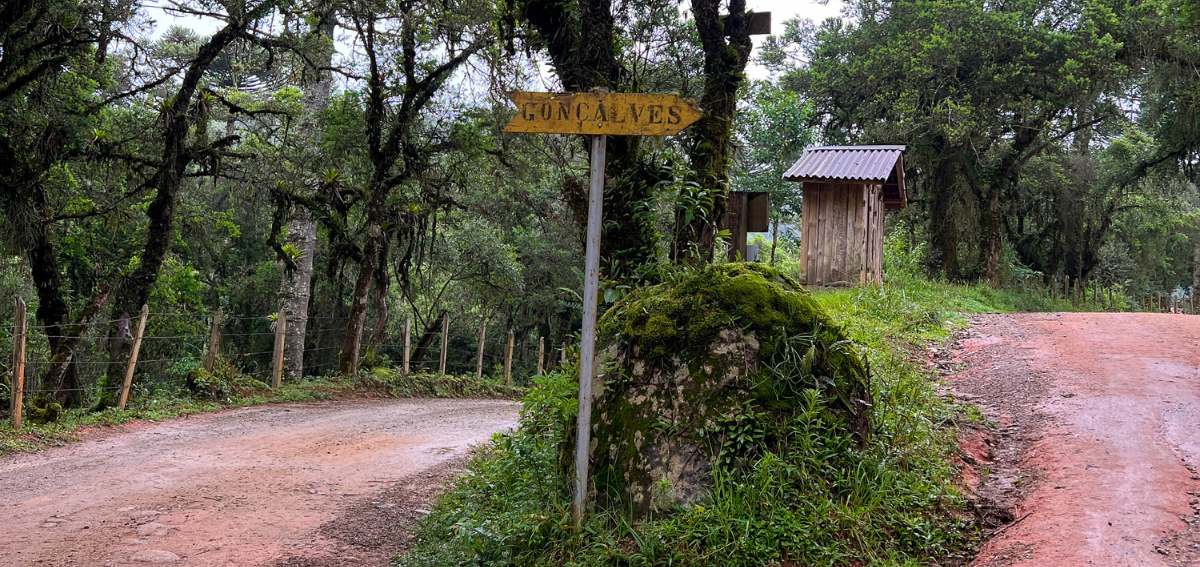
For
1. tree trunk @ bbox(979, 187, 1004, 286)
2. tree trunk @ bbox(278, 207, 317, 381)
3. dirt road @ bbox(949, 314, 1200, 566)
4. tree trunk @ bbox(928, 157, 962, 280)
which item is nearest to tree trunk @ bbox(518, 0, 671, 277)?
dirt road @ bbox(949, 314, 1200, 566)

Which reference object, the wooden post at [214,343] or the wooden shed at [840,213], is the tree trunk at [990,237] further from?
the wooden post at [214,343]

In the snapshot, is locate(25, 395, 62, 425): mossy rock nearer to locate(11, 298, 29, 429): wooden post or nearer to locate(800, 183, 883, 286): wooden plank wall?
locate(11, 298, 29, 429): wooden post

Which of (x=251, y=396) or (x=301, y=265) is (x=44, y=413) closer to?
(x=251, y=396)

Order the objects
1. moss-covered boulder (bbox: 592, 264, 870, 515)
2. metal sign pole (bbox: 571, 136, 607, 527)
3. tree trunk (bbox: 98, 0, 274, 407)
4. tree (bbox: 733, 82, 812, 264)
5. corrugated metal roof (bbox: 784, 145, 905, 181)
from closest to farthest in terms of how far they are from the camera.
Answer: metal sign pole (bbox: 571, 136, 607, 527), moss-covered boulder (bbox: 592, 264, 870, 515), tree trunk (bbox: 98, 0, 274, 407), corrugated metal roof (bbox: 784, 145, 905, 181), tree (bbox: 733, 82, 812, 264)

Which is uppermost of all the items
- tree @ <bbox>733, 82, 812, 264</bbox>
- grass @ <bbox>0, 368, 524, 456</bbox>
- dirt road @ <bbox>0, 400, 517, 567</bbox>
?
tree @ <bbox>733, 82, 812, 264</bbox>

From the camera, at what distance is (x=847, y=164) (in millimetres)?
15648

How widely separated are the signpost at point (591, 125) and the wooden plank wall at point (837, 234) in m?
11.4

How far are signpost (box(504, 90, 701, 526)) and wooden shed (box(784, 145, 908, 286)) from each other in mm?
11137

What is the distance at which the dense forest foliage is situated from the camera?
861 centimetres

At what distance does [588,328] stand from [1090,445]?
11.2 feet

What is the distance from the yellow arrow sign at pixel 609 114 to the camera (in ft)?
15.2

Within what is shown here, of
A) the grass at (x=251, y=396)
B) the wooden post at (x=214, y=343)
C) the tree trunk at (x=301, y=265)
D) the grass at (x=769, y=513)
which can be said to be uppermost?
the tree trunk at (x=301, y=265)

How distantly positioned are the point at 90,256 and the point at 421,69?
30.6 feet

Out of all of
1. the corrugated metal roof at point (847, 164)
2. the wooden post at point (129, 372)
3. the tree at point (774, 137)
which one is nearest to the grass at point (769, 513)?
the wooden post at point (129, 372)
